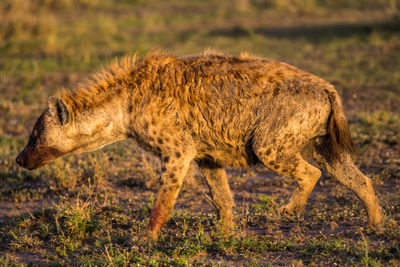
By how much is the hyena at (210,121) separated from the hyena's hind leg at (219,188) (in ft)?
0.15

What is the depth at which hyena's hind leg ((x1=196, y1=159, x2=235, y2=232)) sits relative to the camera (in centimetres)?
453

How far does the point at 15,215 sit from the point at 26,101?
3877mm

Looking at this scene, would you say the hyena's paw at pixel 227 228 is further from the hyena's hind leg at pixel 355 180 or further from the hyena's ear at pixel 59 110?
the hyena's ear at pixel 59 110

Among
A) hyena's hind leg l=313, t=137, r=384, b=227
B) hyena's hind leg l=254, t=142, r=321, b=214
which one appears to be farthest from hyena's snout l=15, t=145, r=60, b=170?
hyena's hind leg l=313, t=137, r=384, b=227

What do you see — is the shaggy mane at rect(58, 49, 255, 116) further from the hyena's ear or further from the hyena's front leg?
the hyena's front leg

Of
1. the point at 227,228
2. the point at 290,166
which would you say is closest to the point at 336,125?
the point at 290,166

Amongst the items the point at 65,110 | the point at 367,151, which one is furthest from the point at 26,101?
the point at 367,151

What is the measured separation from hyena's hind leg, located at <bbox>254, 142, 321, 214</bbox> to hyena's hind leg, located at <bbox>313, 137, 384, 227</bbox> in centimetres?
21

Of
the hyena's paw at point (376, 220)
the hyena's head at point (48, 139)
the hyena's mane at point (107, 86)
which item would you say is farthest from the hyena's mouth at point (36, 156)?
the hyena's paw at point (376, 220)

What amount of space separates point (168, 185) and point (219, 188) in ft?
1.93

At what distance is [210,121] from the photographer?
4.21 m

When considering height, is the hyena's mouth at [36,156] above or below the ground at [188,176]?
above

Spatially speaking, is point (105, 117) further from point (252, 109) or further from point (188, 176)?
point (188, 176)

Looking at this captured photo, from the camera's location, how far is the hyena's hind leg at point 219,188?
14.9ft
